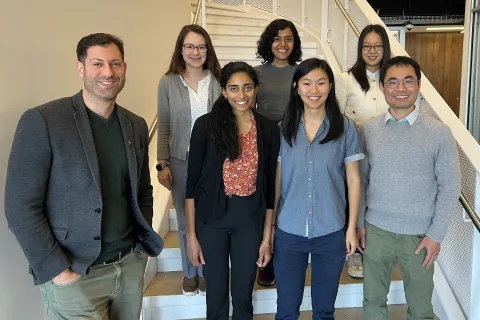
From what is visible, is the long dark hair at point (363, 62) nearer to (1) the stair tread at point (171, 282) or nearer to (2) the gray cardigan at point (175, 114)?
(2) the gray cardigan at point (175, 114)

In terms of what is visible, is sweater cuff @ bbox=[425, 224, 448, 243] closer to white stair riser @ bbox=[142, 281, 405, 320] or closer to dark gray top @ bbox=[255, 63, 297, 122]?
white stair riser @ bbox=[142, 281, 405, 320]

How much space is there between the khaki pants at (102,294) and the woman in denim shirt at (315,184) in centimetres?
65

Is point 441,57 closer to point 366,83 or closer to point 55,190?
point 366,83

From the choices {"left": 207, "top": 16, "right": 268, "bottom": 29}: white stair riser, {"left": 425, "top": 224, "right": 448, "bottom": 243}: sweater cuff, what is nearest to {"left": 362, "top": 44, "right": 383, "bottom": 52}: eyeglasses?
{"left": 425, "top": 224, "right": 448, "bottom": 243}: sweater cuff

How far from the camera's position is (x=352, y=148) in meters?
1.75

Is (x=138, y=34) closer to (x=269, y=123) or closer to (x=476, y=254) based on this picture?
(x=269, y=123)

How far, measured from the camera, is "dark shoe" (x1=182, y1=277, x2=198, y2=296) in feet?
7.57

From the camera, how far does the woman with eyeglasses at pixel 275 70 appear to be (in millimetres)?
2328

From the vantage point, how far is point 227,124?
68.7 inches

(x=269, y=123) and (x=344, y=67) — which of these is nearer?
(x=269, y=123)

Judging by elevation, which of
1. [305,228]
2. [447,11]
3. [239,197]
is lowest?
[305,228]

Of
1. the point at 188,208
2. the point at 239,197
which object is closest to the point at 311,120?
the point at 239,197

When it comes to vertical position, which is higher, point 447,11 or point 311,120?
point 447,11

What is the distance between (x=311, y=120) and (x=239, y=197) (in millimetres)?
473
